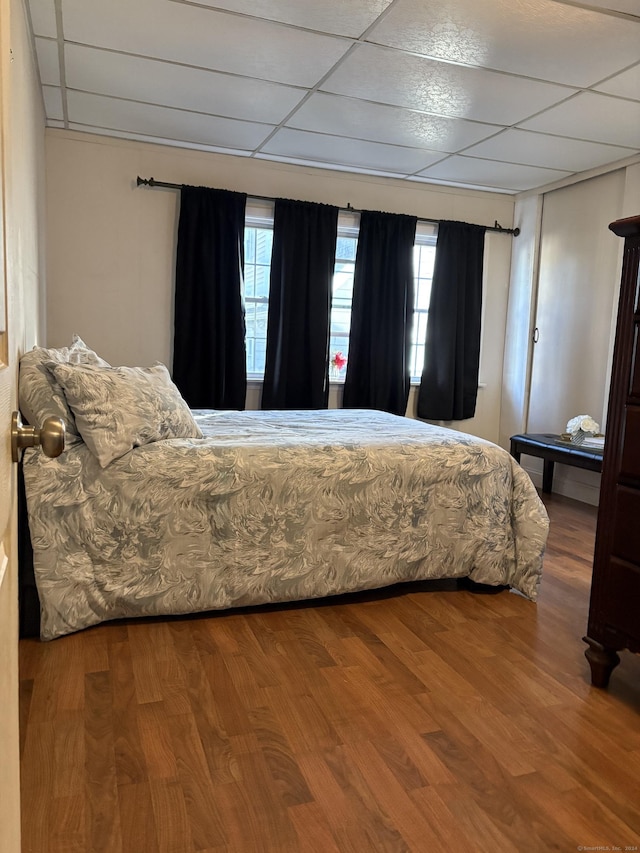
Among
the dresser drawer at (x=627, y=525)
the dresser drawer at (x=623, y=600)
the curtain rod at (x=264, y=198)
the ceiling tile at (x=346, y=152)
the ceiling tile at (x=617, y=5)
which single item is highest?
the ceiling tile at (x=346, y=152)

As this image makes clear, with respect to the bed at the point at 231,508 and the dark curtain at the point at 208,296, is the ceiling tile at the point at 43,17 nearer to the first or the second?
the bed at the point at 231,508

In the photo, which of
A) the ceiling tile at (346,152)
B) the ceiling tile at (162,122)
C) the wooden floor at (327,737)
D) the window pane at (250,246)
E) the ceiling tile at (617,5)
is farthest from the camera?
the window pane at (250,246)

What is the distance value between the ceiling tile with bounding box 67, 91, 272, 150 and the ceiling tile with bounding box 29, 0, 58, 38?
2.28 feet

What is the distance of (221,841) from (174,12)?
2.93 m

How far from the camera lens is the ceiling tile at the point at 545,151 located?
393cm

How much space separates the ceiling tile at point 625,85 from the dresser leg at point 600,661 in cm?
259

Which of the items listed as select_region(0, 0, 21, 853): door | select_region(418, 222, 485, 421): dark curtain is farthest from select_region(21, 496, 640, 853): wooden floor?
select_region(418, 222, 485, 421): dark curtain

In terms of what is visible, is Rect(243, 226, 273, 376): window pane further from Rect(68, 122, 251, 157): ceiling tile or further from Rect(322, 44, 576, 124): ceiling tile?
Rect(322, 44, 576, 124): ceiling tile

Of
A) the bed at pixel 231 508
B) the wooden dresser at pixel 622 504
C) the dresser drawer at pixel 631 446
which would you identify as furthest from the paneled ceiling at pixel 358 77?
the dresser drawer at pixel 631 446

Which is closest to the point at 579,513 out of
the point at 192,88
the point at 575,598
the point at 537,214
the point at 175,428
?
the point at 575,598

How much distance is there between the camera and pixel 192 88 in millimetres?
3365

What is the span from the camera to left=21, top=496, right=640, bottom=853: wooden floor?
1.41m

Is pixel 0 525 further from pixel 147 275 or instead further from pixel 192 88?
pixel 147 275

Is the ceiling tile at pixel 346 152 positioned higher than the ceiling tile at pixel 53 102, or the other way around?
the ceiling tile at pixel 346 152
